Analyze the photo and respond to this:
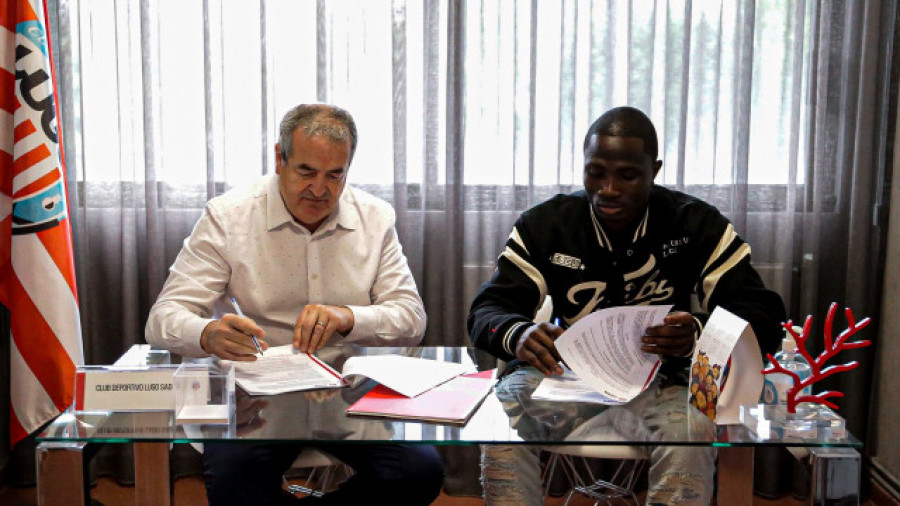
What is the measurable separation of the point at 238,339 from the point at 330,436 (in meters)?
0.51

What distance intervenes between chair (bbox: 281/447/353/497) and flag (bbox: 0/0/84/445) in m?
0.89

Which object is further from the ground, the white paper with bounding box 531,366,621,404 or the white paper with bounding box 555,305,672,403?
the white paper with bounding box 555,305,672,403

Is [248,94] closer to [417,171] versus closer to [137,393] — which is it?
[417,171]

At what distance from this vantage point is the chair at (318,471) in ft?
6.47

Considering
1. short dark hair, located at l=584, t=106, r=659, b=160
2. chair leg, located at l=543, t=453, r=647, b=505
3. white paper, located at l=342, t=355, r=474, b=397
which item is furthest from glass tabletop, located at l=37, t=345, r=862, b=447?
chair leg, located at l=543, t=453, r=647, b=505

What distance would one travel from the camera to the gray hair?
7.39ft

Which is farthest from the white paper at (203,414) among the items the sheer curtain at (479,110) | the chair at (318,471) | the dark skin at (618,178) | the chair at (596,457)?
the sheer curtain at (479,110)

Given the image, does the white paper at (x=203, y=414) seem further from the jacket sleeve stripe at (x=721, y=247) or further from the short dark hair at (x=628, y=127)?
the jacket sleeve stripe at (x=721, y=247)

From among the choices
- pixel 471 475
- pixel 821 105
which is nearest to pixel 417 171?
pixel 471 475

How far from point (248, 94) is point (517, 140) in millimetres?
1004

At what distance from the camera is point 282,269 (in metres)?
2.40

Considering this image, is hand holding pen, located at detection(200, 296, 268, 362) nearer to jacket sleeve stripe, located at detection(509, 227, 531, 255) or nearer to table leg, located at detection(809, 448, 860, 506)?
jacket sleeve stripe, located at detection(509, 227, 531, 255)

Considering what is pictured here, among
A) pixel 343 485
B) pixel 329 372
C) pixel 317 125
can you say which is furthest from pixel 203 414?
pixel 317 125

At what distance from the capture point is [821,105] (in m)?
3.06
